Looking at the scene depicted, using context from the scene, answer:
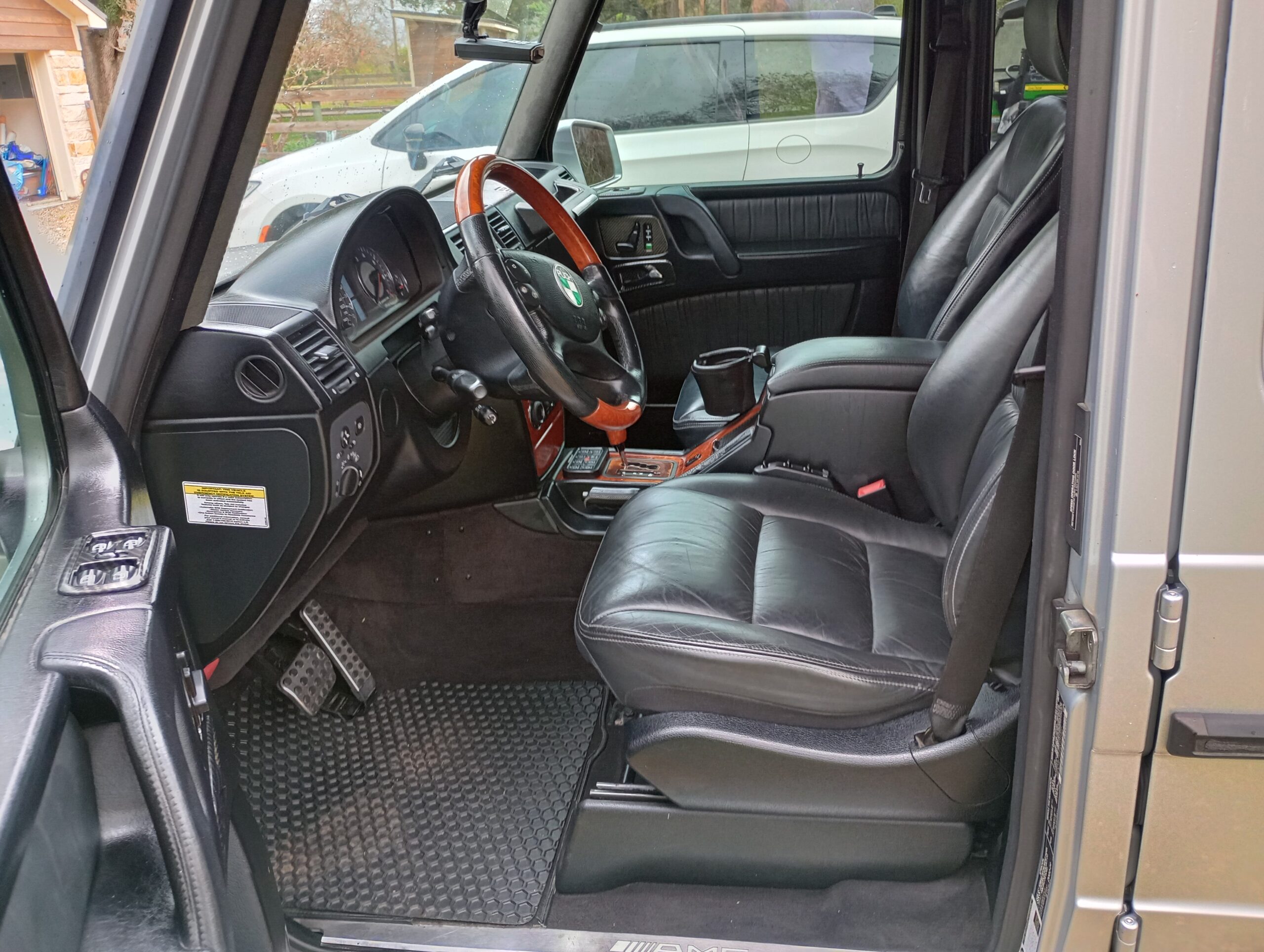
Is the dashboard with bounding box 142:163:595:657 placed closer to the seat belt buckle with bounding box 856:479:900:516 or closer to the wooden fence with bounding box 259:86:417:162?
the wooden fence with bounding box 259:86:417:162

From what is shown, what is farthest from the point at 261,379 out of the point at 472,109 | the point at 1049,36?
the point at 472,109

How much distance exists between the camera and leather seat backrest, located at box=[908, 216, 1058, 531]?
1.52 metres

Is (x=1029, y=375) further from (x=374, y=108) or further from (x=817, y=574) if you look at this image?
(x=374, y=108)

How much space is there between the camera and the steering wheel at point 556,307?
5.02 ft

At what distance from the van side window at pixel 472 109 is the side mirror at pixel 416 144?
0.01 meters

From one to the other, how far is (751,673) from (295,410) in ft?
2.48

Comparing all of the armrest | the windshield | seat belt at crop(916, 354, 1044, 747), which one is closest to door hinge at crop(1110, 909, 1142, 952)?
seat belt at crop(916, 354, 1044, 747)

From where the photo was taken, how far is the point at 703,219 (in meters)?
3.04

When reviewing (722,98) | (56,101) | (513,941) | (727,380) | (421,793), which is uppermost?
(56,101)

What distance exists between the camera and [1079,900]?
99 centimetres

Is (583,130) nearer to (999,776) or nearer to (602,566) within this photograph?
(602,566)

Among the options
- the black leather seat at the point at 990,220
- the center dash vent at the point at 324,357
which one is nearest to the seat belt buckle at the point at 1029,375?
the black leather seat at the point at 990,220

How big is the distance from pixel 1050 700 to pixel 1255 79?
56cm

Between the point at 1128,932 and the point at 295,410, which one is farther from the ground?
the point at 295,410
